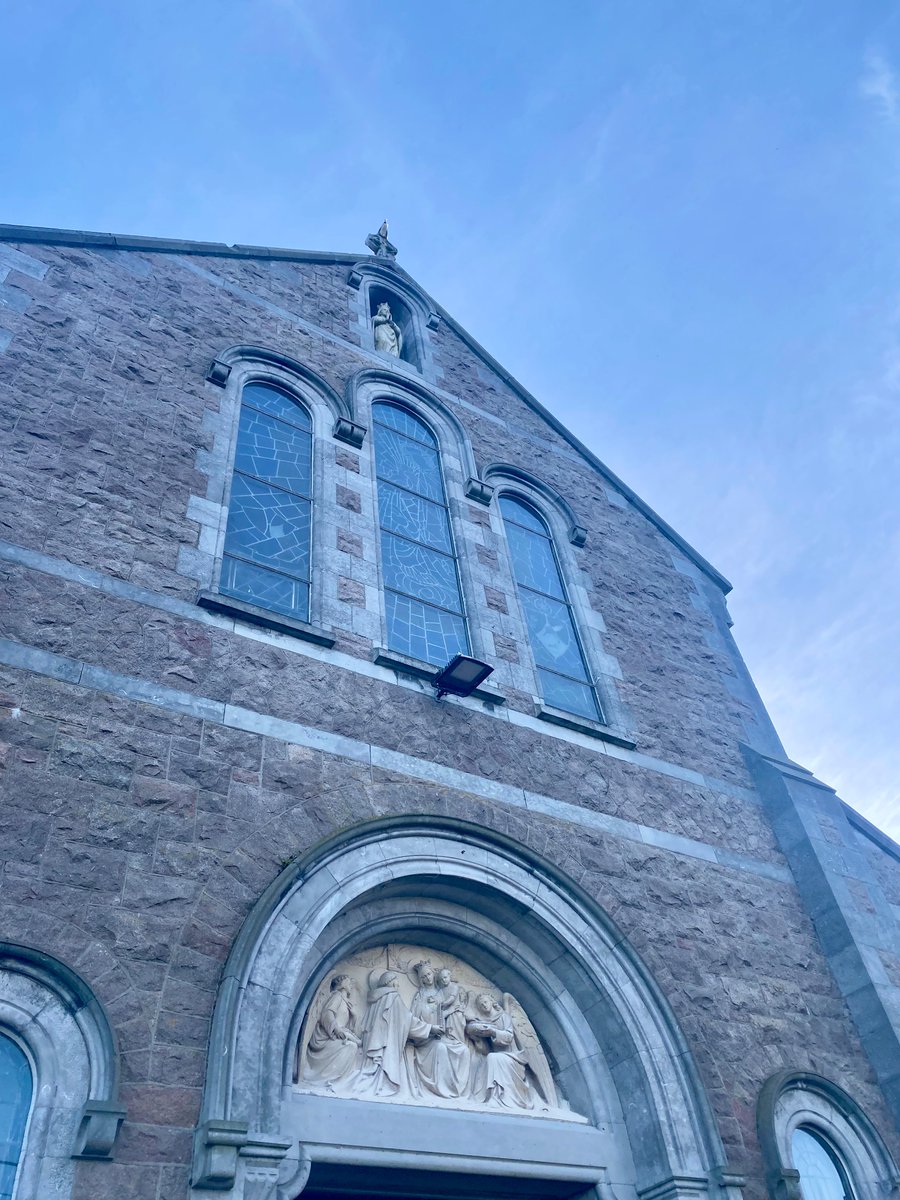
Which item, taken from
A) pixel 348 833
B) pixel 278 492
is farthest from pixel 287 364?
pixel 348 833

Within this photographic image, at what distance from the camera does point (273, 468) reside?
8.69 metres

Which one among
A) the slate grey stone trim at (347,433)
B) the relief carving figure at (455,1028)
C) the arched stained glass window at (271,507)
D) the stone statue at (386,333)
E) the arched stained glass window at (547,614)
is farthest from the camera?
the stone statue at (386,333)

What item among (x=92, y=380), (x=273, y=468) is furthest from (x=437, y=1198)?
(x=92, y=380)

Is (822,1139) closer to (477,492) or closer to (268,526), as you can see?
(268,526)

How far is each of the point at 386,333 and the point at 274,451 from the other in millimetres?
3516

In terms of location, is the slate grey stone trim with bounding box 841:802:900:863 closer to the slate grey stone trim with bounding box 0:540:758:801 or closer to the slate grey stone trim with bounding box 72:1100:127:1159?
the slate grey stone trim with bounding box 0:540:758:801

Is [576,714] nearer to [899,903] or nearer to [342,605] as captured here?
[342,605]

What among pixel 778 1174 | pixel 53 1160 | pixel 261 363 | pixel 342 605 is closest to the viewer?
pixel 53 1160

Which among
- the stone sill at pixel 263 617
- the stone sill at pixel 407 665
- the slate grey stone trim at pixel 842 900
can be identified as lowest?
the slate grey stone trim at pixel 842 900

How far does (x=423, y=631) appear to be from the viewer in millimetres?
8383

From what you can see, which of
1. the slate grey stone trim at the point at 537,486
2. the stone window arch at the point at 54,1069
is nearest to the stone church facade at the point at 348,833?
the stone window arch at the point at 54,1069

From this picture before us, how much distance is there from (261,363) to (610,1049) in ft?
22.6

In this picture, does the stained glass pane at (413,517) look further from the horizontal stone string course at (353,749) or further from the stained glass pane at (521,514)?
the horizontal stone string course at (353,749)

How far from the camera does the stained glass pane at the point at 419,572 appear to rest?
868cm
